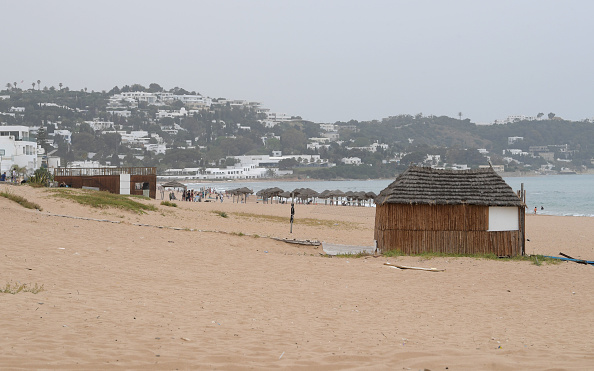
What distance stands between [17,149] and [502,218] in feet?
131

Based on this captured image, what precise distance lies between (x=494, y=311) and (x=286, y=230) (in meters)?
16.0

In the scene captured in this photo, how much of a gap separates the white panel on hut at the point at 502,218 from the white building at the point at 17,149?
37089 mm

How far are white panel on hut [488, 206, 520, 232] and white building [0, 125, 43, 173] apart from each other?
122 feet

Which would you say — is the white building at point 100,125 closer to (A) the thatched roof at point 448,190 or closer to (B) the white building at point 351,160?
(B) the white building at point 351,160

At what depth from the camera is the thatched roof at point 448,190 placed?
49.3 feet

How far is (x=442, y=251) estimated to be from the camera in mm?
15211

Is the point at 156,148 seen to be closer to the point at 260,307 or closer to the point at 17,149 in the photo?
the point at 17,149

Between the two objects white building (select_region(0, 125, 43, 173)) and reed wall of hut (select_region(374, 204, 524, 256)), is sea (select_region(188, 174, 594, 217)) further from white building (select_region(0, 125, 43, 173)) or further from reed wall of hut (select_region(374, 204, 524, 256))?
reed wall of hut (select_region(374, 204, 524, 256))

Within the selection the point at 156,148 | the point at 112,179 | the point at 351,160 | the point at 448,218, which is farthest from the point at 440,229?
the point at 156,148

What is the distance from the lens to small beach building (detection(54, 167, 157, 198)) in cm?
3444

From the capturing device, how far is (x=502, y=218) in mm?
15281

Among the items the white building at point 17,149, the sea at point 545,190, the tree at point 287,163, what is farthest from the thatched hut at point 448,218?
the tree at point 287,163

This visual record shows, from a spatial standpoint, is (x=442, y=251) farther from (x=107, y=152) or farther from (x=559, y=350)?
(x=107, y=152)

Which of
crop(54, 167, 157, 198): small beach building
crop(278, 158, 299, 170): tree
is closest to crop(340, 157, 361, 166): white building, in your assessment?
crop(278, 158, 299, 170): tree
